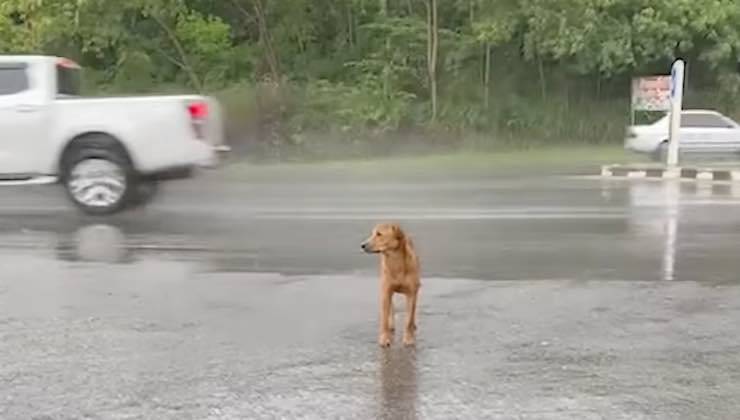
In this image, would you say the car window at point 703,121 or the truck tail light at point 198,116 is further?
the car window at point 703,121

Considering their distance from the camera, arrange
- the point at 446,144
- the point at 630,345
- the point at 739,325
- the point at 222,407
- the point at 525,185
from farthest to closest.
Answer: the point at 446,144 < the point at 525,185 < the point at 739,325 < the point at 630,345 < the point at 222,407

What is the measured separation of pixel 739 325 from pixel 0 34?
26716mm

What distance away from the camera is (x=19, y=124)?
41.3 ft

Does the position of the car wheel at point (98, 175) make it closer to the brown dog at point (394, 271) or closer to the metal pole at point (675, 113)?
the brown dog at point (394, 271)

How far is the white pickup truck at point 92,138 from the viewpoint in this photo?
493 inches

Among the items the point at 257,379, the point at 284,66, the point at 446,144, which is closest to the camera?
the point at 257,379

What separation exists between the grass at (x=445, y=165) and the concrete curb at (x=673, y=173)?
57.2 inches

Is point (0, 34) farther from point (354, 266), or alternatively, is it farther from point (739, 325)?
point (739, 325)

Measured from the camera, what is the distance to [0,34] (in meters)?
30.2

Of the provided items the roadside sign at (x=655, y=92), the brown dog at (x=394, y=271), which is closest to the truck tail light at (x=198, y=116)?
the brown dog at (x=394, y=271)

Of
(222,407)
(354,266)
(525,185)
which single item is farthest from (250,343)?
(525,185)

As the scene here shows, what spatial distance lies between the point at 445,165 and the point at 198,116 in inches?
517

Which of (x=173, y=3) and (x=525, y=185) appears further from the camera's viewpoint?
(x=173, y=3)

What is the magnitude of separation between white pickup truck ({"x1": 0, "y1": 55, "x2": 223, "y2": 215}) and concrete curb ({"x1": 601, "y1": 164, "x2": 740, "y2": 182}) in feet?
34.3
